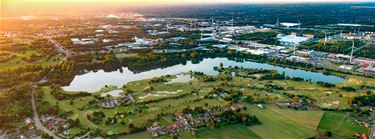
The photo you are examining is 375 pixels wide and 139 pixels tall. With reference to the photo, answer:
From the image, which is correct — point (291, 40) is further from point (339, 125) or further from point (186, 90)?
point (339, 125)

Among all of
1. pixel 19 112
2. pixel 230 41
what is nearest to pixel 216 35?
pixel 230 41

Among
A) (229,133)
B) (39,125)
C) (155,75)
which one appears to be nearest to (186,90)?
(155,75)

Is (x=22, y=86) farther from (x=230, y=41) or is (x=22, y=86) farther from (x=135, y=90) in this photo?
(x=230, y=41)

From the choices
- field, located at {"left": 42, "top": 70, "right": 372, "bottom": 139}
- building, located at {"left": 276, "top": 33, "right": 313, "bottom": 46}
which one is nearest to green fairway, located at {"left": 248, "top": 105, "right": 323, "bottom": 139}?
field, located at {"left": 42, "top": 70, "right": 372, "bottom": 139}

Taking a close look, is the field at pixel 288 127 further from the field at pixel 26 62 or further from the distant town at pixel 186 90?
the field at pixel 26 62

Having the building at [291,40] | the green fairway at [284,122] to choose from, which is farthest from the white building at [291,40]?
the green fairway at [284,122]

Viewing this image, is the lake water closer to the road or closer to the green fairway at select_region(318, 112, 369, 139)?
the road
